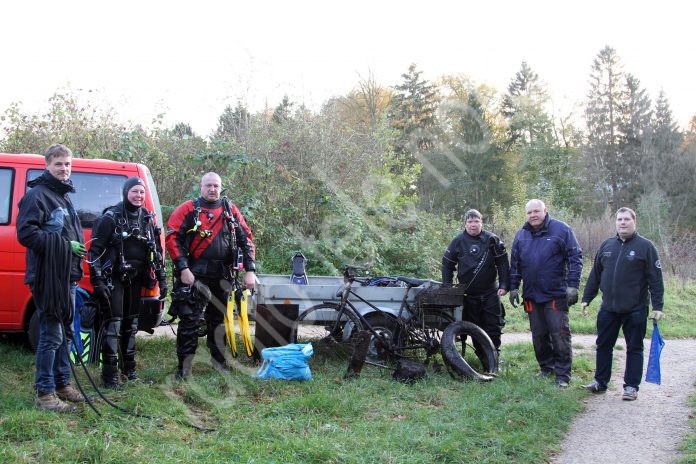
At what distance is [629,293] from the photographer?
20.4 ft

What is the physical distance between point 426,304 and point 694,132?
115 feet

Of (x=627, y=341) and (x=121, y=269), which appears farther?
(x=627, y=341)

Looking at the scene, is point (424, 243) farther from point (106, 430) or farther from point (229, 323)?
point (106, 430)

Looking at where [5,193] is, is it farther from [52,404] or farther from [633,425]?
[633,425]

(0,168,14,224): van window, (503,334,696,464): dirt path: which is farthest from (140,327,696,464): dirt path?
(0,168,14,224): van window

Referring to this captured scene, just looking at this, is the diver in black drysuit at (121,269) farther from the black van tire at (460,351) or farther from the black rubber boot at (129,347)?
the black van tire at (460,351)

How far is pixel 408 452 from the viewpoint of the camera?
13.7 feet

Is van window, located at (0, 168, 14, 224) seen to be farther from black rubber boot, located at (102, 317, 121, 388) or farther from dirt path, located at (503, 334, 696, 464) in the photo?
dirt path, located at (503, 334, 696, 464)

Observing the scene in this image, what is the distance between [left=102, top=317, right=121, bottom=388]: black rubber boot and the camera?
5246 millimetres

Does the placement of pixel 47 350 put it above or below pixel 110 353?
above

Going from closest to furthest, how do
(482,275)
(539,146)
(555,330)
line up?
(555,330) < (482,275) < (539,146)

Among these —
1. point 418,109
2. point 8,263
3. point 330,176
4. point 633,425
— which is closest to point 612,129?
point 418,109

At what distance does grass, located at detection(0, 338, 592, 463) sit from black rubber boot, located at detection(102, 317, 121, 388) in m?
0.24

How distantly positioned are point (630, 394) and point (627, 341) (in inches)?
20.5
